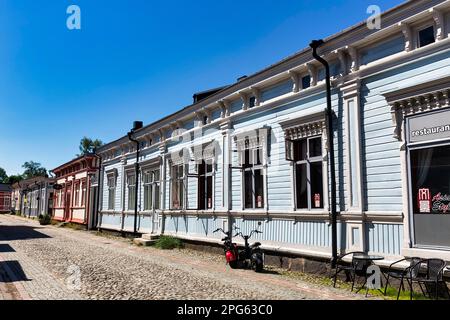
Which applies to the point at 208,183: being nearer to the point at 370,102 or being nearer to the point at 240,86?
the point at 240,86

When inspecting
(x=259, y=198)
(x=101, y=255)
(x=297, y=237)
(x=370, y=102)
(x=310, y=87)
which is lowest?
(x=101, y=255)

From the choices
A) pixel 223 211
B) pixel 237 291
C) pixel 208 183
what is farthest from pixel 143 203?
pixel 237 291

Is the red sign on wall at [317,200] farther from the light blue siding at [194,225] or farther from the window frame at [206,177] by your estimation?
the window frame at [206,177]

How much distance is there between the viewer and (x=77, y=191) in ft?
109

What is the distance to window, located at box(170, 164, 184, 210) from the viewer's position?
17077 millimetres

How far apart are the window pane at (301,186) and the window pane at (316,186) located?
0.76ft

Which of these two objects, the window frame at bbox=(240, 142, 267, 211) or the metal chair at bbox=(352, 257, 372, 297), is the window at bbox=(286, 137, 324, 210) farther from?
the metal chair at bbox=(352, 257, 372, 297)

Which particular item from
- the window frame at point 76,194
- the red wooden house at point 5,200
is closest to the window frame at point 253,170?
Result: the window frame at point 76,194

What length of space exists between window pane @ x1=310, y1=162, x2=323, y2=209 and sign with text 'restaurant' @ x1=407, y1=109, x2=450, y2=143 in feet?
8.69

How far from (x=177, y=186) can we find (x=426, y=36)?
1163 centimetres

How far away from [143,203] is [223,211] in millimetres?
7752

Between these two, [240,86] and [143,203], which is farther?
[143,203]

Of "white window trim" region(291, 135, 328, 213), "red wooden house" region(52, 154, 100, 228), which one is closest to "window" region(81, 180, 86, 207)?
"red wooden house" region(52, 154, 100, 228)

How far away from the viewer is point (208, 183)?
49.9ft
